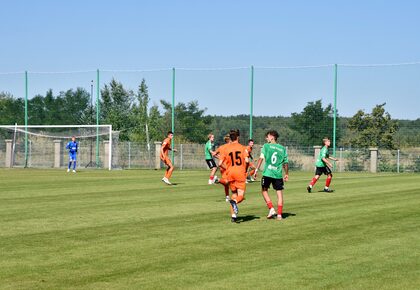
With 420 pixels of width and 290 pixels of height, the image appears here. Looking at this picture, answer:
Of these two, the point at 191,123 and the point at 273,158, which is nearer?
the point at 273,158

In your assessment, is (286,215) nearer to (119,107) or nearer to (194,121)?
(194,121)

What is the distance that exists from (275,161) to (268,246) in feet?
14.0

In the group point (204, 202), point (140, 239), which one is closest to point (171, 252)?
point (140, 239)

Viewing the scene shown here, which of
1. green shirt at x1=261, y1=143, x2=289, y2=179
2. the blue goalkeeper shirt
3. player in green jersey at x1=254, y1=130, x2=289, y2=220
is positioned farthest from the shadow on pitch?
the blue goalkeeper shirt

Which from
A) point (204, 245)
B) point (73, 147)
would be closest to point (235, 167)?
point (204, 245)

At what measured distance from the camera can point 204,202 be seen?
1995cm

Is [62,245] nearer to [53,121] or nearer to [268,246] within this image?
[268,246]

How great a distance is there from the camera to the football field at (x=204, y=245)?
8.80 meters

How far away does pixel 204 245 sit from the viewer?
11555mm

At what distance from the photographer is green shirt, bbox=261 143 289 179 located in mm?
15539

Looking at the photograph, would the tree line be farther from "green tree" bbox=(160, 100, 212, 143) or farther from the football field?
the football field

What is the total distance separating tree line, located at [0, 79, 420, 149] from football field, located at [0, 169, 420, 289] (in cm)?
2919

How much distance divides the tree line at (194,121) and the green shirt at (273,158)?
33.3 metres

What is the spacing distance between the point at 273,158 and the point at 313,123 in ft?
114
